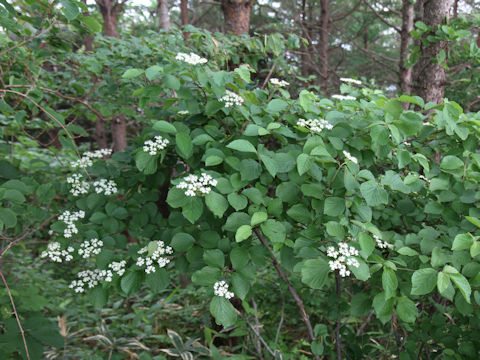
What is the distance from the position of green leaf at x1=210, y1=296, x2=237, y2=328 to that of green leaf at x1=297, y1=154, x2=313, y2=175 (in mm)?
478

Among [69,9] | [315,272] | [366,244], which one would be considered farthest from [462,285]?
[69,9]

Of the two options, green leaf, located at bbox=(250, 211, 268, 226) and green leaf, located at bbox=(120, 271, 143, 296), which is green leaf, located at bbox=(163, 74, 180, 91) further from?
green leaf, located at bbox=(120, 271, 143, 296)

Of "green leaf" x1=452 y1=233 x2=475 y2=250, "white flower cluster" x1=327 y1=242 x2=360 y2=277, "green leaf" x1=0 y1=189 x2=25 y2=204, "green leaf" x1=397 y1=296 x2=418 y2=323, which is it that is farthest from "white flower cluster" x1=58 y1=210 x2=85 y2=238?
"green leaf" x1=452 y1=233 x2=475 y2=250

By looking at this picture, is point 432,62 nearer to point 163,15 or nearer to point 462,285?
point 462,285

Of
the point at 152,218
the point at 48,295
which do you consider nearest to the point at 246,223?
the point at 152,218

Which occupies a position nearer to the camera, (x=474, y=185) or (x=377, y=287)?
(x=474, y=185)

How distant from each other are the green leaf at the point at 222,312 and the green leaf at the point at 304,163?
0.48 meters

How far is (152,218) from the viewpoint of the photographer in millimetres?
1516

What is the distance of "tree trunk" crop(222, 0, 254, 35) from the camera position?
3.13 metres

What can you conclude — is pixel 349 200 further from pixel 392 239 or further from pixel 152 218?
pixel 152 218

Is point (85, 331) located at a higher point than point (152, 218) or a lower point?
lower

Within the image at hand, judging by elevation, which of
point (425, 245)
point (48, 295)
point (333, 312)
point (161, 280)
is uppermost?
point (425, 245)

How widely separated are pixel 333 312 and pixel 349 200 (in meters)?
0.77

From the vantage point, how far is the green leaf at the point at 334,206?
1103 mm
